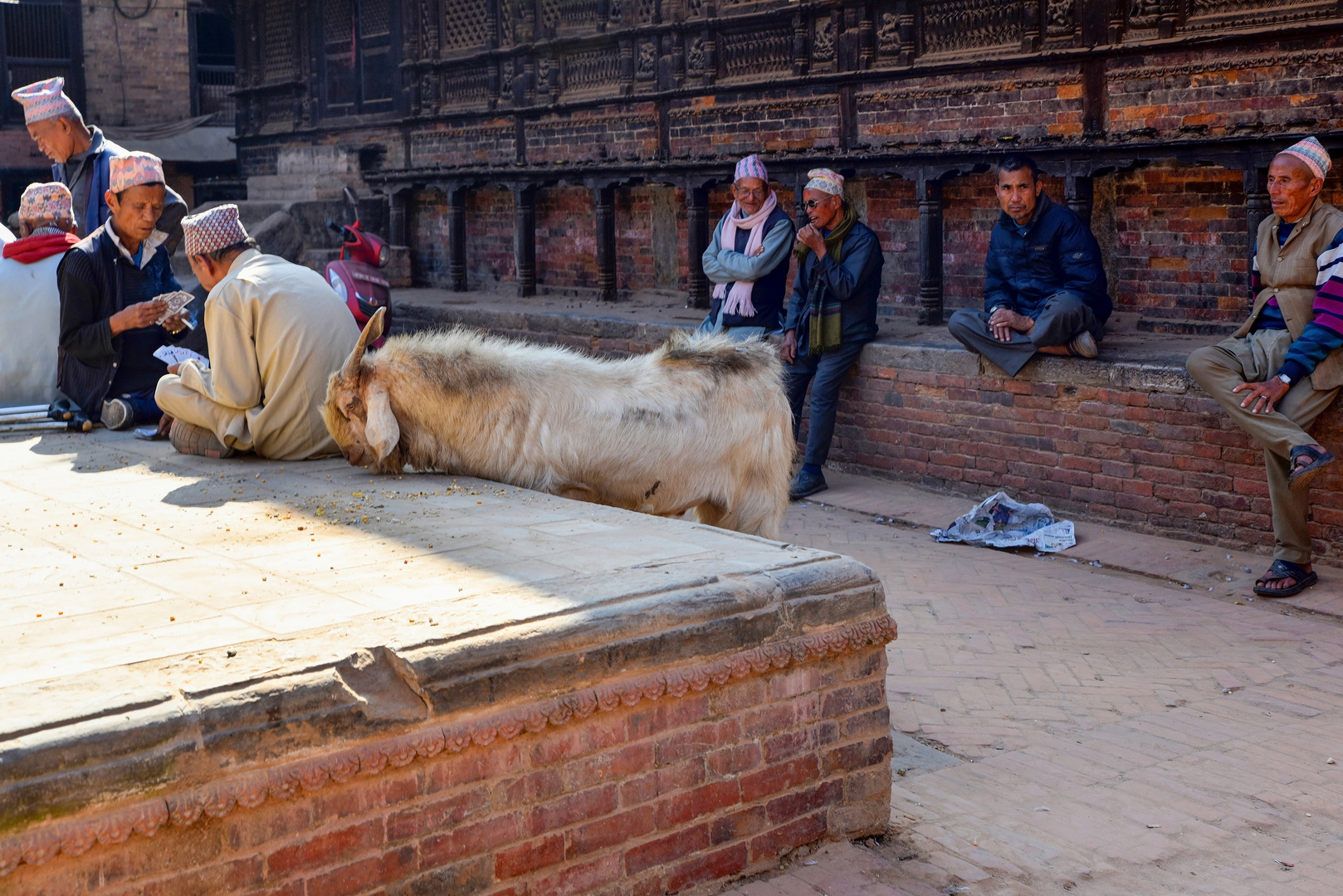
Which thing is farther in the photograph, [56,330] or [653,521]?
[56,330]

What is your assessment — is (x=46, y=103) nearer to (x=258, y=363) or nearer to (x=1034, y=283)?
(x=258, y=363)

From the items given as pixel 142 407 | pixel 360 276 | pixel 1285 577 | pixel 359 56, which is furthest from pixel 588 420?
pixel 359 56

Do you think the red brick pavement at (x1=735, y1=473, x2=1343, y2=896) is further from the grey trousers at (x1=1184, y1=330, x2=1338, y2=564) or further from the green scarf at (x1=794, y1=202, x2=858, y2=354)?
the green scarf at (x1=794, y1=202, x2=858, y2=354)

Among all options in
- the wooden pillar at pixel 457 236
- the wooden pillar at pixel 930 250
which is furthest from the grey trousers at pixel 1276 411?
the wooden pillar at pixel 457 236

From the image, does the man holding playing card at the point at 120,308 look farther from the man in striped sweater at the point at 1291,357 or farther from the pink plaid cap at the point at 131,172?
the man in striped sweater at the point at 1291,357

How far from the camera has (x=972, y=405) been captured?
8781 mm

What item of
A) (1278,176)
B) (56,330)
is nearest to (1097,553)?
(1278,176)

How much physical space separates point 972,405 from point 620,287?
6361 millimetres

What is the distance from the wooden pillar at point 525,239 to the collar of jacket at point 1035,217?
7.28m

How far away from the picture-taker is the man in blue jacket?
817 centimetres

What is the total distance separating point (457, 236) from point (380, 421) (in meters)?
10.7

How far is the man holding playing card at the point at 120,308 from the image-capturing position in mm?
7332

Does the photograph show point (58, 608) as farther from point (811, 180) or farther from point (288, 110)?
point (288, 110)

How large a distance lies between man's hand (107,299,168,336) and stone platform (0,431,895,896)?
2.88 meters
